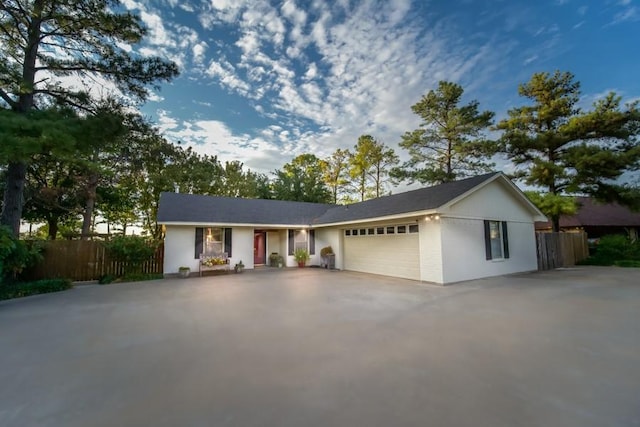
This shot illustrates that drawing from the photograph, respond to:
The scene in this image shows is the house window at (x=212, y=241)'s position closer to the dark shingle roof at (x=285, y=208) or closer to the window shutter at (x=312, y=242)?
the dark shingle roof at (x=285, y=208)

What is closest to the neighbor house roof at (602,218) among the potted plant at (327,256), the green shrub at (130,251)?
the potted plant at (327,256)

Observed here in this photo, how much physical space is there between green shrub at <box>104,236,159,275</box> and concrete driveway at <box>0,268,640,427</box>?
13.1ft

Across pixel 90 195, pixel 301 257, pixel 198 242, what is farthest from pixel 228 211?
pixel 90 195

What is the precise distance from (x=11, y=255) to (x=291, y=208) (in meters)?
11.0

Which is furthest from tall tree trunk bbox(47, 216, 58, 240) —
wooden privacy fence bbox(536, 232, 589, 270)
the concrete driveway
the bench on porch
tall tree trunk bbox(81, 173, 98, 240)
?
wooden privacy fence bbox(536, 232, 589, 270)

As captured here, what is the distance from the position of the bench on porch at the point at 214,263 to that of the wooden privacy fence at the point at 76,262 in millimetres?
2274

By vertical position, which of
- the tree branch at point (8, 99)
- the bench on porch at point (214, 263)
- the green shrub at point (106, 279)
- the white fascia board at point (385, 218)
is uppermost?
the tree branch at point (8, 99)

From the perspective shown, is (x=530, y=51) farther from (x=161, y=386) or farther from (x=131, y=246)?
(x=131, y=246)

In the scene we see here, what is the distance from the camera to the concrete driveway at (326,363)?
2215mm

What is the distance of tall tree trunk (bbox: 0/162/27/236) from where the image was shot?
8272mm

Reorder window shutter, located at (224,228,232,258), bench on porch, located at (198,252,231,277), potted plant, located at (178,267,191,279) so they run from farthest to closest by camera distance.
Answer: window shutter, located at (224,228,232,258) → bench on porch, located at (198,252,231,277) → potted plant, located at (178,267,191,279)

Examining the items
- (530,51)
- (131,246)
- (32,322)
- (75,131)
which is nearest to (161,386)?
(32,322)

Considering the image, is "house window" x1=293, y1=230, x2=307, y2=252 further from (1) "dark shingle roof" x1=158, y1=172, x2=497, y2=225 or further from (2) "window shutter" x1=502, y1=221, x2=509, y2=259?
(2) "window shutter" x1=502, y1=221, x2=509, y2=259

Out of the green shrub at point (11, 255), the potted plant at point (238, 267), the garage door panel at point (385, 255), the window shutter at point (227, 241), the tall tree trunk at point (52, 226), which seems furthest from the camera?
the tall tree trunk at point (52, 226)
